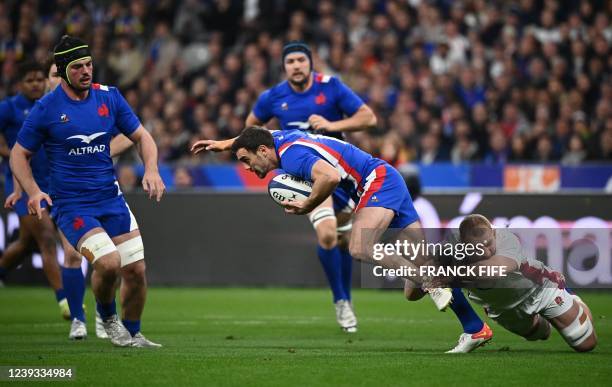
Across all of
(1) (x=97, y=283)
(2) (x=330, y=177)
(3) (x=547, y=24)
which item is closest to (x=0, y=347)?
(1) (x=97, y=283)

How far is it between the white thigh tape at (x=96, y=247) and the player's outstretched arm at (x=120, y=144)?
1.42 m

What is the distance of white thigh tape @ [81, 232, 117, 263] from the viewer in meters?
9.55

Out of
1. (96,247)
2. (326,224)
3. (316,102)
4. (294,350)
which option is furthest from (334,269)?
(96,247)

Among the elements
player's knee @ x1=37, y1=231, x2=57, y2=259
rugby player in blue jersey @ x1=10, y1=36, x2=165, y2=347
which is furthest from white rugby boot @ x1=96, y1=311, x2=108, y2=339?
player's knee @ x1=37, y1=231, x2=57, y2=259

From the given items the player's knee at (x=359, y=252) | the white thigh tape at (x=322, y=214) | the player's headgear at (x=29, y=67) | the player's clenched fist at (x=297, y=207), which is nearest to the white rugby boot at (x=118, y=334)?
the player's clenched fist at (x=297, y=207)

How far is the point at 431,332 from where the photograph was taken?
37.7 ft

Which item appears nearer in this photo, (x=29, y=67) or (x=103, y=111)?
(x=103, y=111)

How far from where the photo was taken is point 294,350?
9648mm

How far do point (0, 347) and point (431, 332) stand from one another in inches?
177

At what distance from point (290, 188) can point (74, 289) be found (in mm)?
3112

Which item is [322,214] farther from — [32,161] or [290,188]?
[32,161]

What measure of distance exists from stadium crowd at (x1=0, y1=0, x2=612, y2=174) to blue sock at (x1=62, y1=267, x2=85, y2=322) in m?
9.06

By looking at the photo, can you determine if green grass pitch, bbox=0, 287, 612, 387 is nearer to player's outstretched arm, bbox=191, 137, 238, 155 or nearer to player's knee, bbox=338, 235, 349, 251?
player's knee, bbox=338, 235, 349, 251

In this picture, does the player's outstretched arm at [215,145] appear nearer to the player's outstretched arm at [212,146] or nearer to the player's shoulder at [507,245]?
the player's outstretched arm at [212,146]
